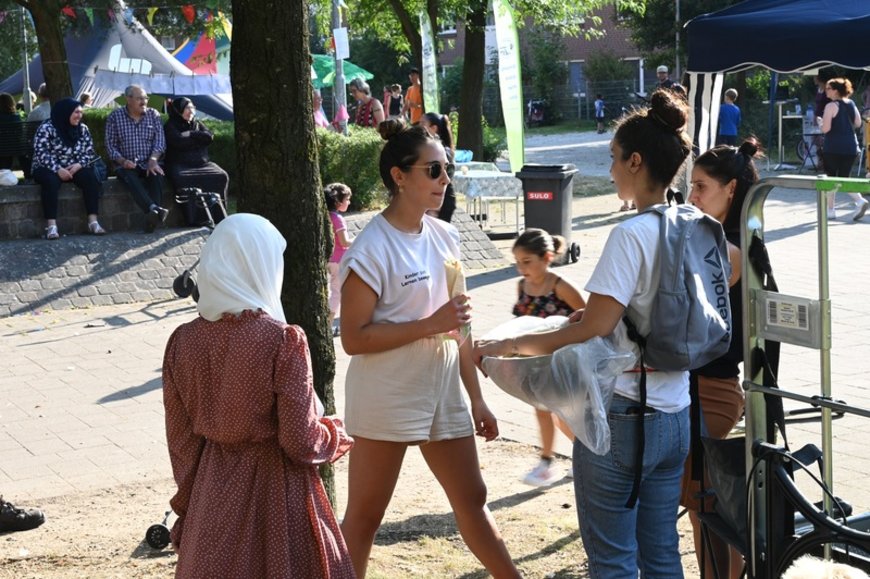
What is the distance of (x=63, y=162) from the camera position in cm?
1317

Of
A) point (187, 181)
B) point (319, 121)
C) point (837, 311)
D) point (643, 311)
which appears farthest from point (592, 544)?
point (319, 121)

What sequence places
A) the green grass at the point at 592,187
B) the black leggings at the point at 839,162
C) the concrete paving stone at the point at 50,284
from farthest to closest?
the green grass at the point at 592,187, the black leggings at the point at 839,162, the concrete paving stone at the point at 50,284

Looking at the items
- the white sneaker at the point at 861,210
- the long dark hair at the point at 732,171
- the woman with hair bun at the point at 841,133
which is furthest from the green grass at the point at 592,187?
the long dark hair at the point at 732,171

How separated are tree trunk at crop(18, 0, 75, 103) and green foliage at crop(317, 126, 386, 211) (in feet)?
16.9

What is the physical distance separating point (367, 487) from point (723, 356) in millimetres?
1419

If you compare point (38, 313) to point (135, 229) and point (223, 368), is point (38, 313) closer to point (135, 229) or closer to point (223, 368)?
point (135, 229)

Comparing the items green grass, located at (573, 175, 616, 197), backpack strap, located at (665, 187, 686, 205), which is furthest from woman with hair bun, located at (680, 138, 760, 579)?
green grass, located at (573, 175, 616, 197)

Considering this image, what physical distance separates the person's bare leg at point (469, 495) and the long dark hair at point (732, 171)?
1.34 metres

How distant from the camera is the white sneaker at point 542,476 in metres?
6.36

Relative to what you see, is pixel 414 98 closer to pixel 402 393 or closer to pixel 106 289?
pixel 106 289

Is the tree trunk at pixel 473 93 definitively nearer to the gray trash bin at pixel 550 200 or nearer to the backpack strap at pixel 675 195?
the gray trash bin at pixel 550 200

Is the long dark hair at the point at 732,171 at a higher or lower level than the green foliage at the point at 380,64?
lower

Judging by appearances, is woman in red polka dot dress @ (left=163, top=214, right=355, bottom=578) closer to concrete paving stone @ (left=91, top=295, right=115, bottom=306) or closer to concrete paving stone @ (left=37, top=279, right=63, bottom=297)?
concrete paving stone @ (left=91, top=295, right=115, bottom=306)

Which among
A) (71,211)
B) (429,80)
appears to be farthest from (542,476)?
(429,80)
